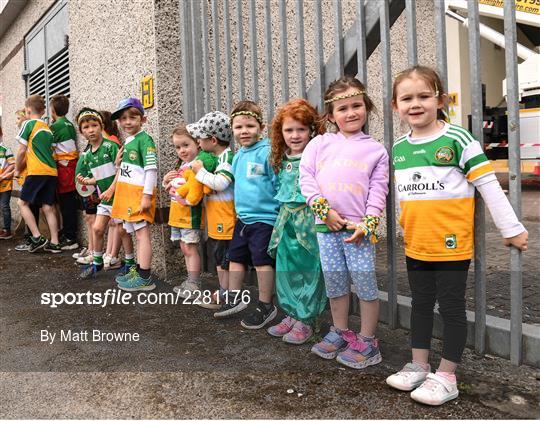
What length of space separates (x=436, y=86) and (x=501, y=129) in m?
8.56

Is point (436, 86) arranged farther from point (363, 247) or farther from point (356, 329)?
point (356, 329)

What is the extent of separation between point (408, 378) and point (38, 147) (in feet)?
17.1

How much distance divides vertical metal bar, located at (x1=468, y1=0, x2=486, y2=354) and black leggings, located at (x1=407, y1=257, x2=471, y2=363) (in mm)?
247

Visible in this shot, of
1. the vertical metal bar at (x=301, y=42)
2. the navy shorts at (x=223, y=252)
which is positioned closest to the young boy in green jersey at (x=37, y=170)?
the navy shorts at (x=223, y=252)

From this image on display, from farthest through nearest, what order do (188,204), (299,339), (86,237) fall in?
1. (86,237)
2. (188,204)
3. (299,339)

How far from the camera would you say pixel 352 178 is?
252 cm

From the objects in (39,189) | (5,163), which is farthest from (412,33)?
(5,163)

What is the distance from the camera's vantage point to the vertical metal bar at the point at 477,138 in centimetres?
240

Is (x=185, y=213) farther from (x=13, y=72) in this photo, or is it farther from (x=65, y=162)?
(x=13, y=72)

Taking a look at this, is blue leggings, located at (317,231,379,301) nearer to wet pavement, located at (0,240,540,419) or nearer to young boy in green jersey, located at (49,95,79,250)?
wet pavement, located at (0,240,540,419)

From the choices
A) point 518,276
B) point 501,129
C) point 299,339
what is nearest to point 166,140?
point 299,339

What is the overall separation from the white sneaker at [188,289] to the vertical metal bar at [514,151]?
87.9 inches

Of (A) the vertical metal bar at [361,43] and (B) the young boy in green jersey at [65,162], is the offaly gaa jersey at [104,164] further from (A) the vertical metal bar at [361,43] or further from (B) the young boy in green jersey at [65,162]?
(A) the vertical metal bar at [361,43]

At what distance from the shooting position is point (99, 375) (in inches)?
97.0
